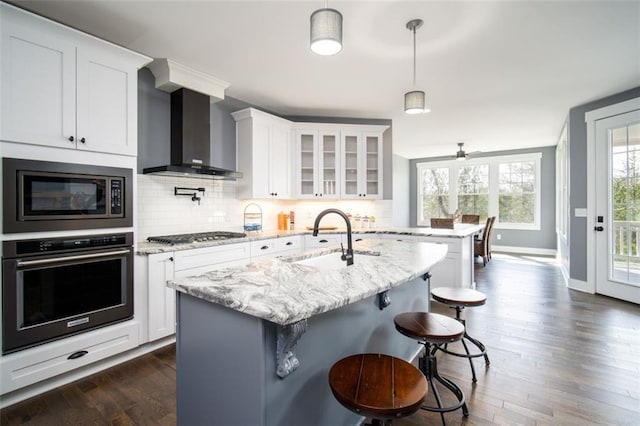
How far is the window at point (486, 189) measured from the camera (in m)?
7.81

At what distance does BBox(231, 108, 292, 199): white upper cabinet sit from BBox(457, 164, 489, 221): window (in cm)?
634

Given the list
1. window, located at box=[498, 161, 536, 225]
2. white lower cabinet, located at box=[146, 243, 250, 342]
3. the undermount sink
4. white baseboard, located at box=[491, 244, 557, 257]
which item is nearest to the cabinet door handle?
white lower cabinet, located at box=[146, 243, 250, 342]

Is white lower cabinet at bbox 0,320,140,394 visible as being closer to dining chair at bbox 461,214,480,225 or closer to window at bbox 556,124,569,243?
window at bbox 556,124,569,243

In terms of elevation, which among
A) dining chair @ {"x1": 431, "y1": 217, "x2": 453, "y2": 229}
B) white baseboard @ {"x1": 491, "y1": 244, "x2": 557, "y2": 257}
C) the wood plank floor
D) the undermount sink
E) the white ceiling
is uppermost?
the white ceiling

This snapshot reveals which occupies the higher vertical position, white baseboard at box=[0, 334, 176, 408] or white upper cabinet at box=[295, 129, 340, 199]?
white upper cabinet at box=[295, 129, 340, 199]

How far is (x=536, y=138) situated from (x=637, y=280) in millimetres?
3830

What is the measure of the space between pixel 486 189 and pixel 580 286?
4.43 meters

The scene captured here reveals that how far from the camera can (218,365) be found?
127cm

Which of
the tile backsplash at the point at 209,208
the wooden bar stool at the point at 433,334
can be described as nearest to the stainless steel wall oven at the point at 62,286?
the tile backsplash at the point at 209,208

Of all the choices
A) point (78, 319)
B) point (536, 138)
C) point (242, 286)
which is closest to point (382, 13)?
point (242, 286)

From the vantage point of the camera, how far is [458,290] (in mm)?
2484

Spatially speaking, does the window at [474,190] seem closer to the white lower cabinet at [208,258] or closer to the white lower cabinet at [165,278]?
the white lower cabinet at [208,258]

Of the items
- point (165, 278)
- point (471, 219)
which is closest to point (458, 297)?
point (165, 278)

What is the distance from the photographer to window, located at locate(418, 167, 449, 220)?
9102mm
